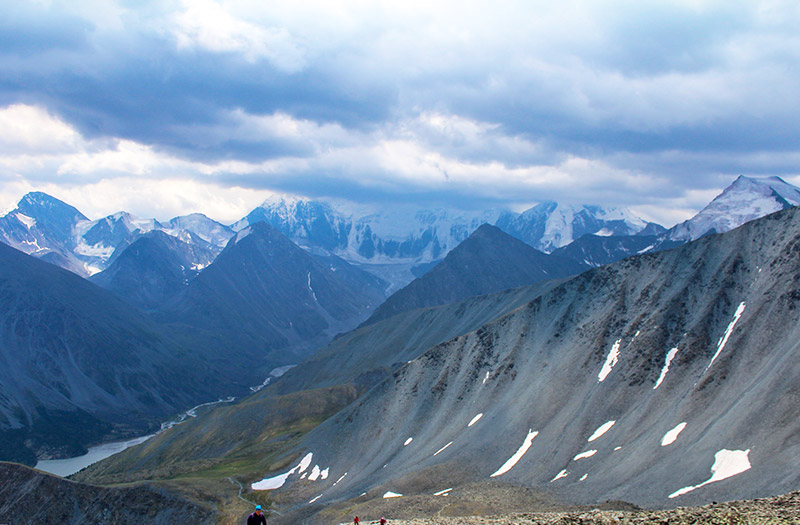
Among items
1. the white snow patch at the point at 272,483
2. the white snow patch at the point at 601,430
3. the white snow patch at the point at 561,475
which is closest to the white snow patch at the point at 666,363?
the white snow patch at the point at 601,430

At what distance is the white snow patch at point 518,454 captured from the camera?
376 ft

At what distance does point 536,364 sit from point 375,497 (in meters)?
52.6

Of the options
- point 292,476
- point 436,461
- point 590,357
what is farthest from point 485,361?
point 292,476

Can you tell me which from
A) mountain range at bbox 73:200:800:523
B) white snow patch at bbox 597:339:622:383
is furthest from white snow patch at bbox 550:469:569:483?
white snow patch at bbox 597:339:622:383

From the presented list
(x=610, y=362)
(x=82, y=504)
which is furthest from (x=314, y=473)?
(x=610, y=362)

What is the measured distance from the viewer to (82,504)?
405ft

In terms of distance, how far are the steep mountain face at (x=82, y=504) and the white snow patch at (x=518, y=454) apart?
173 feet

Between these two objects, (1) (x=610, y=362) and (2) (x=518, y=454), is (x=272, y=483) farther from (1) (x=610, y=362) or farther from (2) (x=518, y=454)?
(1) (x=610, y=362)

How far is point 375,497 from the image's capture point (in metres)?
111

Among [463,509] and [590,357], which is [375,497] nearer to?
[463,509]

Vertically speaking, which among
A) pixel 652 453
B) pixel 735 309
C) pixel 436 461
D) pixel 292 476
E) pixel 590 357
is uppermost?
pixel 735 309

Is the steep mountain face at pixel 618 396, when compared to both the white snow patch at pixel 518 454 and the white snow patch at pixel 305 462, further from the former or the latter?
the white snow patch at pixel 305 462

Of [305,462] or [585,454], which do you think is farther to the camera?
[305,462]

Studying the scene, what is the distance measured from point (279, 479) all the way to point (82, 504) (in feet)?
133
